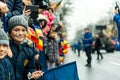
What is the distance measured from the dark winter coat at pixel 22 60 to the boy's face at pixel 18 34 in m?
0.05

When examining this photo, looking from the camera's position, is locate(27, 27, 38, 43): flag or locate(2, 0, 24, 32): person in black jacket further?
locate(27, 27, 38, 43): flag

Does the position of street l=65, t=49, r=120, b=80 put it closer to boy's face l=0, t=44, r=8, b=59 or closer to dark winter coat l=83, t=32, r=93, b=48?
dark winter coat l=83, t=32, r=93, b=48

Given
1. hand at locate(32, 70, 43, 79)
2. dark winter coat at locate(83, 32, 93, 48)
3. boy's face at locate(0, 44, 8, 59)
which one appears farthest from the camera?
dark winter coat at locate(83, 32, 93, 48)

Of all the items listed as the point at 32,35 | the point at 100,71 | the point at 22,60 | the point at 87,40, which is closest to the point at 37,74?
the point at 22,60

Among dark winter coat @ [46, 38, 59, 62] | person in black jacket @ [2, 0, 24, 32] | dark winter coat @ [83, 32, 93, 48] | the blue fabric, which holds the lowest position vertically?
dark winter coat @ [83, 32, 93, 48]

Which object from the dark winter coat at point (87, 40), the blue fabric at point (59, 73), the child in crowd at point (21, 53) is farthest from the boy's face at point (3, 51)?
the dark winter coat at point (87, 40)

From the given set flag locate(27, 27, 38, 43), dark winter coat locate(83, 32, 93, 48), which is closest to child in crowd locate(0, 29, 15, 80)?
flag locate(27, 27, 38, 43)

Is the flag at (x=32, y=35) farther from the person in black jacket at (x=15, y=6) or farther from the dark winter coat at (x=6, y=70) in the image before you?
the dark winter coat at (x=6, y=70)

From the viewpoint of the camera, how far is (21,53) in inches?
191

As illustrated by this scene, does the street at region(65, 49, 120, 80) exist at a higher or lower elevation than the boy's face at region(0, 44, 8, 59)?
lower

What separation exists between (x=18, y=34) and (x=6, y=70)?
1.74 feet

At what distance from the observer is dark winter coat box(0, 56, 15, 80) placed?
4.40m

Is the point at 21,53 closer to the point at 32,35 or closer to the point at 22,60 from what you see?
the point at 22,60

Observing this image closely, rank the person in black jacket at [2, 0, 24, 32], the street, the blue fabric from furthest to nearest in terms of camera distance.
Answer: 1. the street
2. the person in black jacket at [2, 0, 24, 32]
3. the blue fabric
